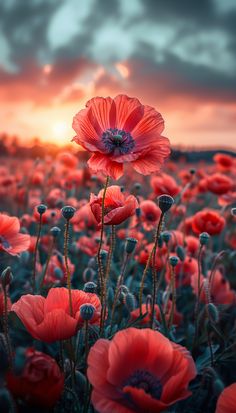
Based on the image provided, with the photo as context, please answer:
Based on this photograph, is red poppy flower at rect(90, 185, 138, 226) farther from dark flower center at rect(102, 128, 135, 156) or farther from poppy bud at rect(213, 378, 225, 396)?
poppy bud at rect(213, 378, 225, 396)

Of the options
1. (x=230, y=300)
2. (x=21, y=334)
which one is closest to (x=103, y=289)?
(x=21, y=334)

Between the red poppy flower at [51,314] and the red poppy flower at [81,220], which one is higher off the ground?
the red poppy flower at [81,220]

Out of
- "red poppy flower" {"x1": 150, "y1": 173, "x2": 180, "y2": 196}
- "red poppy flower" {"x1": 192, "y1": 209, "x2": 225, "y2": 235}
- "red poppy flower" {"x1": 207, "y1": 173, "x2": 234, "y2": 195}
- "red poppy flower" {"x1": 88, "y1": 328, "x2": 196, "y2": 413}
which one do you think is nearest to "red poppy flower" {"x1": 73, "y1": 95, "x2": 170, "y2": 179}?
"red poppy flower" {"x1": 88, "y1": 328, "x2": 196, "y2": 413}

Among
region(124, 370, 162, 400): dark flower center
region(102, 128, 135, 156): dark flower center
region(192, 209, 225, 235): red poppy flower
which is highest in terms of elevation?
region(102, 128, 135, 156): dark flower center

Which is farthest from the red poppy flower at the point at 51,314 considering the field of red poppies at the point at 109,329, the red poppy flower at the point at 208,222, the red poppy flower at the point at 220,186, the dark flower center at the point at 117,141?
the red poppy flower at the point at 220,186

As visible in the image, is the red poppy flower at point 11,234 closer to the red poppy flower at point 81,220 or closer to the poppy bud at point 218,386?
the poppy bud at point 218,386

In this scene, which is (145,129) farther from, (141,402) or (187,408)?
(187,408)
